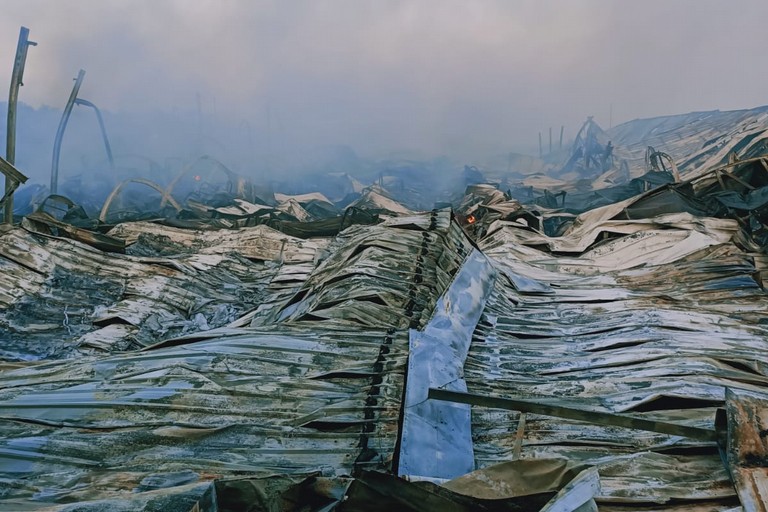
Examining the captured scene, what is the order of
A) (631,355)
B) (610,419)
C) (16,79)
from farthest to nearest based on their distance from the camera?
(16,79), (631,355), (610,419)

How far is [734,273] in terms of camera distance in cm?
596

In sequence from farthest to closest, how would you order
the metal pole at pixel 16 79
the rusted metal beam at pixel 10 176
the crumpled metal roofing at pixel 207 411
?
1. the metal pole at pixel 16 79
2. the rusted metal beam at pixel 10 176
3. the crumpled metal roofing at pixel 207 411

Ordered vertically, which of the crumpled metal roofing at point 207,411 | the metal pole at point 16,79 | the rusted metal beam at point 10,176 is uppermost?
the metal pole at point 16,79

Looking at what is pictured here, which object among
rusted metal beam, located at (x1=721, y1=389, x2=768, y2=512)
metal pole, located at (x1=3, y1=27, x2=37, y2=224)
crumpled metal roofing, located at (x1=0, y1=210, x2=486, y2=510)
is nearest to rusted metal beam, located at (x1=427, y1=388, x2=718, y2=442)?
rusted metal beam, located at (x1=721, y1=389, x2=768, y2=512)

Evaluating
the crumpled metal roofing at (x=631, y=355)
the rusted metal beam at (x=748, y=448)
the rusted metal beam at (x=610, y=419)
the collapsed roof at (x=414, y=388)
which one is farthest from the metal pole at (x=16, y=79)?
the rusted metal beam at (x=748, y=448)

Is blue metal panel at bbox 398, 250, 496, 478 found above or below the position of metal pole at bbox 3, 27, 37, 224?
below

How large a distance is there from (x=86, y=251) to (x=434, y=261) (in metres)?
5.01

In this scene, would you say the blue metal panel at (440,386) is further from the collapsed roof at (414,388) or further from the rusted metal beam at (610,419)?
the rusted metal beam at (610,419)

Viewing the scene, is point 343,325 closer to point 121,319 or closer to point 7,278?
point 121,319

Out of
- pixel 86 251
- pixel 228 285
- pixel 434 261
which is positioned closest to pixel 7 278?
pixel 86 251

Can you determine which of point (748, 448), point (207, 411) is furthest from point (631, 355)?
point (207, 411)

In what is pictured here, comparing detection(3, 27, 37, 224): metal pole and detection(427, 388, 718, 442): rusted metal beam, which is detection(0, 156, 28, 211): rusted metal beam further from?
detection(427, 388, 718, 442): rusted metal beam

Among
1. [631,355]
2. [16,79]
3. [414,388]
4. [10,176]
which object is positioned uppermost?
[16,79]

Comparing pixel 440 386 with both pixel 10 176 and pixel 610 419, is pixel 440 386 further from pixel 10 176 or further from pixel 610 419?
pixel 10 176
